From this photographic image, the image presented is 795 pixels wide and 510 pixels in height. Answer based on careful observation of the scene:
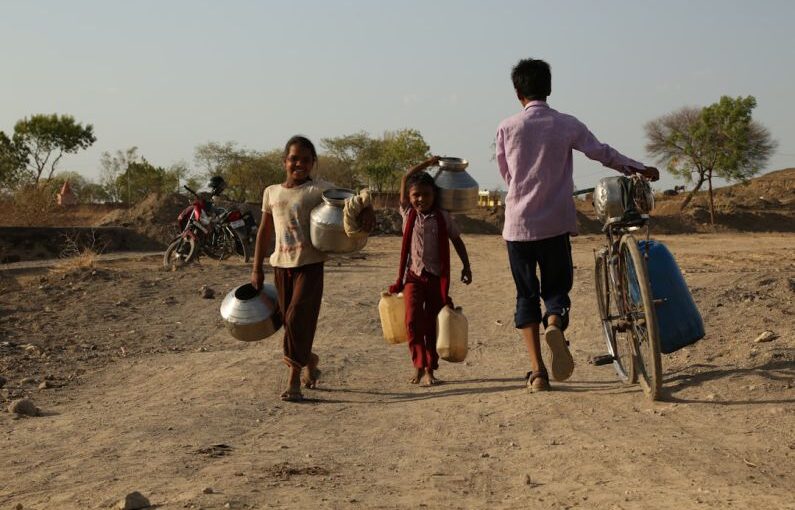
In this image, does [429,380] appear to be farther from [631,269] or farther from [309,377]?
[631,269]

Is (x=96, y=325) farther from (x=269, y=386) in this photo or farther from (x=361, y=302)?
(x=269, y=386)

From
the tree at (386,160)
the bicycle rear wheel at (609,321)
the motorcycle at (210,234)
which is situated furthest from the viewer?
the tree at (386,160)

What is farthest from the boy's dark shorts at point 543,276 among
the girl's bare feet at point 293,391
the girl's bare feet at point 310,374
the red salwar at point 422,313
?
the girl's bare feet at point 310,374

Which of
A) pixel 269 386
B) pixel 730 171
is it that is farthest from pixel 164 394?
pixel 730 171

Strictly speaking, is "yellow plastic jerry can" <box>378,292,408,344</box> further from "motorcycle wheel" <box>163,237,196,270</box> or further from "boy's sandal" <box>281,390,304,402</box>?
"motorcycle wheel" <box>163,237,196,270</box>

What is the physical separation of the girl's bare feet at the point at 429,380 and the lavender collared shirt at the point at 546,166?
1.38 m

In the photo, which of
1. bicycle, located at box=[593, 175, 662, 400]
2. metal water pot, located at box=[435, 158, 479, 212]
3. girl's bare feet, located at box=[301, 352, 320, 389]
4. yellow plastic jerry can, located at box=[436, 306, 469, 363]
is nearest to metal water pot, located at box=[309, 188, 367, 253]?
metal water pot, located at box=[435, 158, 479, 212]

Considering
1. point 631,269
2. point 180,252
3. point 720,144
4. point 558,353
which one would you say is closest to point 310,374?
point 558,353

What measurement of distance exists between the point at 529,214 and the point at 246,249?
36.4 feet

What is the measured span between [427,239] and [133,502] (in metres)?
3.29

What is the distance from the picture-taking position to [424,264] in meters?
6.32

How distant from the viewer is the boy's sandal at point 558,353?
203 inches

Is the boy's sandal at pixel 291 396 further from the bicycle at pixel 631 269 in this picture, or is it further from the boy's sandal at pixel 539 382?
the bicycle at pixel 631 269

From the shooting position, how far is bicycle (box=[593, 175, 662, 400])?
4.83 meters
